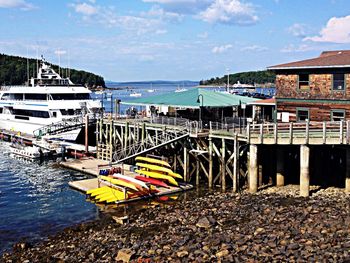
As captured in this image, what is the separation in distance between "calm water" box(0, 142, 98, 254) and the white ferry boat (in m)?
9.03

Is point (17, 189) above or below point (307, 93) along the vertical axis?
below

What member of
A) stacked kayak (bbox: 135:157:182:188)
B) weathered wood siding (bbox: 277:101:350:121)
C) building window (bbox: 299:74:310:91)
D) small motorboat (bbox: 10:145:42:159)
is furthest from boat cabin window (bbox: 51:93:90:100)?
building window (bbox: 299:74:310:91)

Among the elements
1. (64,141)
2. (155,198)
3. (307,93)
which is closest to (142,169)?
(155,198)

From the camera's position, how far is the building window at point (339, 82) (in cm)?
2553

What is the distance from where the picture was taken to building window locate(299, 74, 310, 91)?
27062mm

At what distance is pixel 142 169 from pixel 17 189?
887 centimetres

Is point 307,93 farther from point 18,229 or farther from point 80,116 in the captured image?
point 80,116

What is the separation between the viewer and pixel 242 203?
23.5 metres

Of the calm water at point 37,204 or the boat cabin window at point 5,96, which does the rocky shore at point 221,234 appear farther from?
the boat cabin window at point 5,96

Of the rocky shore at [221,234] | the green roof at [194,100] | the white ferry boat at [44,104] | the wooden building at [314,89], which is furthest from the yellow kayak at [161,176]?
the white ferry boat at [44,104]

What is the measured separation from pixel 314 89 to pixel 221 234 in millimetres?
12359

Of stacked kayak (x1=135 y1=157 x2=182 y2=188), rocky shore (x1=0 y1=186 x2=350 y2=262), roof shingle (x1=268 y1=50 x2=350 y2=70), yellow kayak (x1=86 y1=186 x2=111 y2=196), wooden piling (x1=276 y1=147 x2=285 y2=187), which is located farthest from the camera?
stacked kayak (x1=135 y1=157 x2=182 y2=188)

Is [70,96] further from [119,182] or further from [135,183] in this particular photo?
[135,183]

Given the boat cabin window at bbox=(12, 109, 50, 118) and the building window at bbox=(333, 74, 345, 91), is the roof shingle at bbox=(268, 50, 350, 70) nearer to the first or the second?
the building window at bbox=(333, 74, 345, 91)
